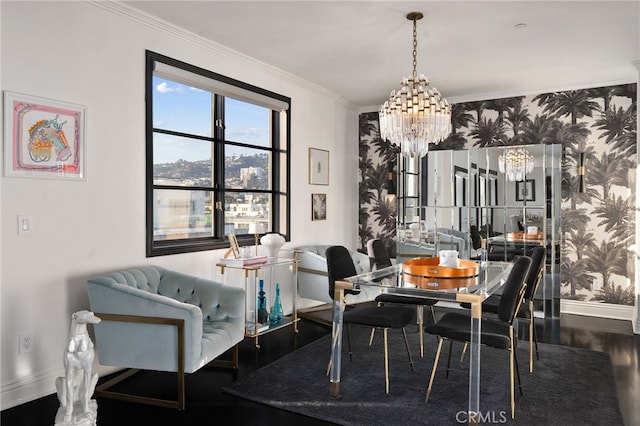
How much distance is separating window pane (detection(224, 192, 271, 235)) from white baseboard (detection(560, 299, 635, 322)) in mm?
3560

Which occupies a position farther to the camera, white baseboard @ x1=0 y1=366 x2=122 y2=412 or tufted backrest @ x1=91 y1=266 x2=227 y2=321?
tufted backrest @ x1=91 y1=266 x2=227 y2=321

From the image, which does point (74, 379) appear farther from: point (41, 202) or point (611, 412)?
point (611, 412)

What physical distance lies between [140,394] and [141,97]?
2174mm

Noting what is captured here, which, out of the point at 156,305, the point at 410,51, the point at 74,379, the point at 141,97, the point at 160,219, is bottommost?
the point at 74,379

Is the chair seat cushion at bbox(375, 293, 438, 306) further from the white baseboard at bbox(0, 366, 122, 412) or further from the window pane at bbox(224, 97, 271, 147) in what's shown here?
the white baseboard at bbox(0, 366, 122, 412)

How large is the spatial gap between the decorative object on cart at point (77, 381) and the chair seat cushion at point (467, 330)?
200 centimetres

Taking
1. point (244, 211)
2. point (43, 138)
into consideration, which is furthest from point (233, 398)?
point (244, 211)

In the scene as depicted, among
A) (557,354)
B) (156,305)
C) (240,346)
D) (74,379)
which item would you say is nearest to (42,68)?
(156,305)

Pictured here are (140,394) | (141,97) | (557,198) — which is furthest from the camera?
(557,198)

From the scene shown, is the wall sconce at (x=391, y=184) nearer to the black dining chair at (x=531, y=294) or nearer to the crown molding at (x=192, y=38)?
the crown molding at (x=192, y=38)

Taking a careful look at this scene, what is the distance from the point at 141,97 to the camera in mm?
3832

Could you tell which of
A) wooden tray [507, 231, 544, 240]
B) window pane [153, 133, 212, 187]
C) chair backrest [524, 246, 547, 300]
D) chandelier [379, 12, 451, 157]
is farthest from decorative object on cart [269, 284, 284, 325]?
wooden tray [507, 231, 544, 240]

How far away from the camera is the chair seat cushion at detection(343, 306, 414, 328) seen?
3.35 m

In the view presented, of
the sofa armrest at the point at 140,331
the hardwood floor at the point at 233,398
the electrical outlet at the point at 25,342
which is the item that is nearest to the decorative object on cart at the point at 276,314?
the hardwood floor at the point at 233,398
